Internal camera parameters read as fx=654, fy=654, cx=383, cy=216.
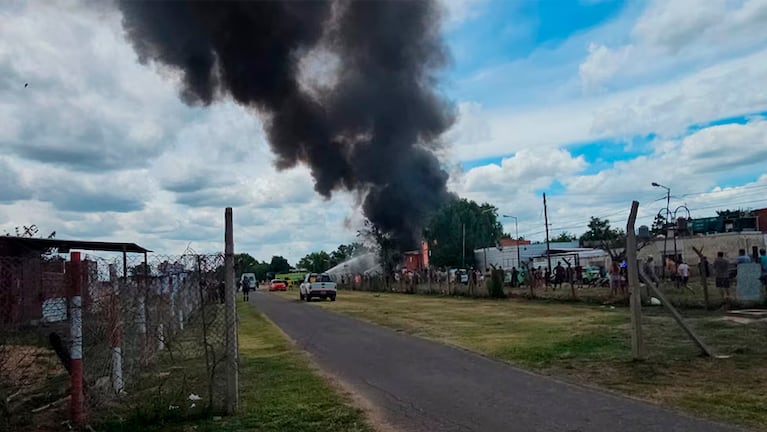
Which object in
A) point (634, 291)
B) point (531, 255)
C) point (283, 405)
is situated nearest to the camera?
point (283, 405)

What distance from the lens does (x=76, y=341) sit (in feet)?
20.1

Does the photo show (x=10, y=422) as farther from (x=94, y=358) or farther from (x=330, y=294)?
(x=330, y=294)

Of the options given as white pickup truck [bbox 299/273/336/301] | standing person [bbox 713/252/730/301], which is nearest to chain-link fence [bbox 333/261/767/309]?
standing person [bbox 713/252/730/301]

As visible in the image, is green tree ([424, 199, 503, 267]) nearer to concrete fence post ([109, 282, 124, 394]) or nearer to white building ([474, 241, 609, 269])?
white building ([474, 241, 609, 269])

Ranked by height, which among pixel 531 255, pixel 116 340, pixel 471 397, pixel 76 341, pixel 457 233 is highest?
pixel 457 233

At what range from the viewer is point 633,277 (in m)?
9.60

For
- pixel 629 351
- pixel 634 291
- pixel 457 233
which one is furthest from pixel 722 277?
pixel 457 233

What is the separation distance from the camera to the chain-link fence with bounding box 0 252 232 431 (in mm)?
6203

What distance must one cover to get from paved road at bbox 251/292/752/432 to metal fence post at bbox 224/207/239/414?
152 centimetres

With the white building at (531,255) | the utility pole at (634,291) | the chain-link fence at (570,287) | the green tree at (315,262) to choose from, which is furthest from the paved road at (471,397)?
the green tree at (315,262)

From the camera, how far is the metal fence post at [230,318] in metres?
6.36

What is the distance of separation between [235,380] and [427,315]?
14127 millimetres

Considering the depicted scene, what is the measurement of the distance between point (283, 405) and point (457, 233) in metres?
75.0

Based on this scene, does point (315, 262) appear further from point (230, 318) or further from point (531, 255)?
point (230, 318)
